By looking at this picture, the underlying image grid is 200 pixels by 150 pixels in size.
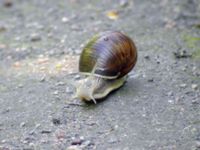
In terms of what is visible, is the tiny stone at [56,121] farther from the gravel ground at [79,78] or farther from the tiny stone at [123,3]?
the tiny stone at [123,3]

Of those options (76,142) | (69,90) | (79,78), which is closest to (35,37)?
(79,78)

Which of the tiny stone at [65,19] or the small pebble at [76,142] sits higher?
the small pebble at [76,142]

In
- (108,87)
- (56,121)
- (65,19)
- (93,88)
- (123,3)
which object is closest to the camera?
(56,121)

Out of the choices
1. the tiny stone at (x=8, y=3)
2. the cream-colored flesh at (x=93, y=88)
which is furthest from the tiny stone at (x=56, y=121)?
the tiny stone at (x=8, y=3)

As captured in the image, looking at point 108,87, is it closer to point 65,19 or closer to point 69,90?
point 69,90

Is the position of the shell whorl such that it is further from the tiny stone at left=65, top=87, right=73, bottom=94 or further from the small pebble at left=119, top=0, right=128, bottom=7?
the small pebble at left=119, top=0, right=128, bottom=7

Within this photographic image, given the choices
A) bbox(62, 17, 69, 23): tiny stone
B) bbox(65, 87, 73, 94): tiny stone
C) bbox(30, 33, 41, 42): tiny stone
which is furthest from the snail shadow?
bbox(62, 17, 69, 23): tiny stone
